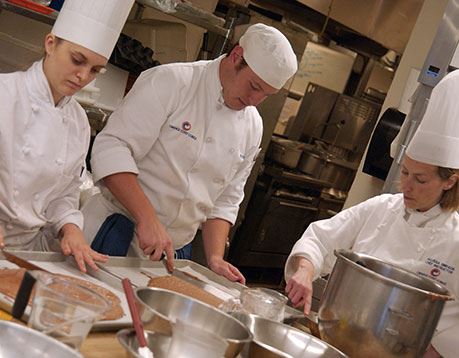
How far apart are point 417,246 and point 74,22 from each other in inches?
53.0

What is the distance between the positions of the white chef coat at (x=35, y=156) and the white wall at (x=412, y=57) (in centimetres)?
297

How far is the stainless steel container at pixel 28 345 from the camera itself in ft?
3.49

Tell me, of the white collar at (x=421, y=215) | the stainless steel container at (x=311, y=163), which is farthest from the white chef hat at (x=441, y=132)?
the stainless steel container at (x=311, y=163)

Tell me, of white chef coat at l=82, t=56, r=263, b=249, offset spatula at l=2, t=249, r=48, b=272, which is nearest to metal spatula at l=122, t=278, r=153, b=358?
offset spatula at l=2, t=249, r=48, b=272

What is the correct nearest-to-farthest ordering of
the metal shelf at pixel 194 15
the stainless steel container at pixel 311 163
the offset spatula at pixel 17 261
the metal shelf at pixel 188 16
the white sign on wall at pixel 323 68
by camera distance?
the offset spatula at pixel 17 261
the metal shelf at pixel 188 16
the metal shelf at pixel 194 15
the stainless steel container at pixel 311 163
the white sign on wall at pixel 323 68

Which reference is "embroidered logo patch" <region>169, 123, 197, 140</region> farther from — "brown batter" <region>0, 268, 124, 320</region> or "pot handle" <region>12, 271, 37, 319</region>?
"pot handle" <region>12, 271, 37, 319</region>

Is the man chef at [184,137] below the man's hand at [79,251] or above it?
above

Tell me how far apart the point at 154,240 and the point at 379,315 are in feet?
2.79

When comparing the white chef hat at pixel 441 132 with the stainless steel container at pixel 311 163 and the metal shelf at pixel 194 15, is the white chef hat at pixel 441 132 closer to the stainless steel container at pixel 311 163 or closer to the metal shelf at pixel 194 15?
the metal shelf at pixel 194 15

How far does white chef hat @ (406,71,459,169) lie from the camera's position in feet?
7.79

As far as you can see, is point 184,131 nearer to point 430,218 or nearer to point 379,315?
point 430,218

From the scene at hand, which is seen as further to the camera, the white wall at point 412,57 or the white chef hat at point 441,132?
the white wall at point 412,57

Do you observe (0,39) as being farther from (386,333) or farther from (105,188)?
(386,333)

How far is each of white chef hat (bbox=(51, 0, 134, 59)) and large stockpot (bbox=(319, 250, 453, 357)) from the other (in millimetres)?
971
